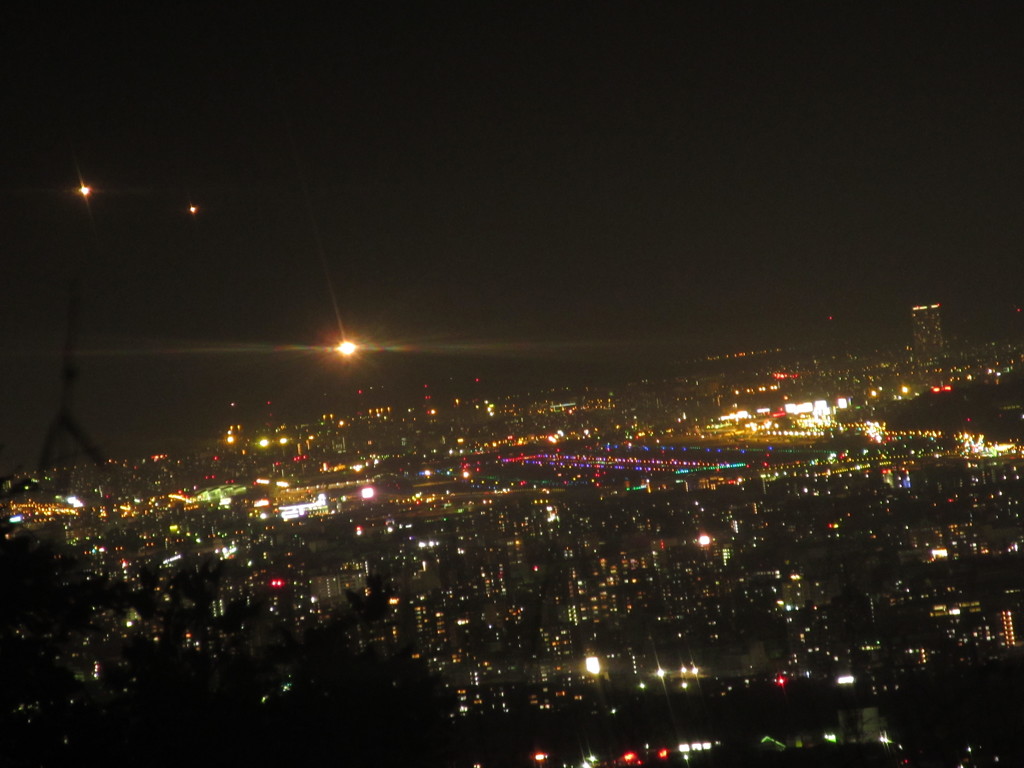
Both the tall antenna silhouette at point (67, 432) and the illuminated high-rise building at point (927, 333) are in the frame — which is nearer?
the tall antenna silhouette at point (67, 432)

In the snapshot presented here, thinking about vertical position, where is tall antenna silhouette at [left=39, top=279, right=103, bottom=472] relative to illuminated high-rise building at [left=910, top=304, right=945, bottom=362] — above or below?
below

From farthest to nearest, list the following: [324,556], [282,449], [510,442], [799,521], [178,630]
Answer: [510,442] < [282,449] < [799,521] < [324,556] < [178,630]

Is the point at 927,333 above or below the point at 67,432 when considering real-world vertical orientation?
above

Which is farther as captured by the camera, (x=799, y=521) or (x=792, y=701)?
(x=799, y=521)

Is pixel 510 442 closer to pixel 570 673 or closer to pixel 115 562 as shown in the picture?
pixel 570 673

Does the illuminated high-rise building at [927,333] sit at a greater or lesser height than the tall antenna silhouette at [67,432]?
greater

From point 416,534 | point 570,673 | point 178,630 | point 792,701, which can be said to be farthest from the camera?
point 416,534

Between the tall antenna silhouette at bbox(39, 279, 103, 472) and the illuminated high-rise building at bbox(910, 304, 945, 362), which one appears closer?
the tall antenna silhouette at bbox(39, 279, 103, 472)

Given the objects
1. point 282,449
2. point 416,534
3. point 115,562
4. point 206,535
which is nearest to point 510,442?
point 282,449
